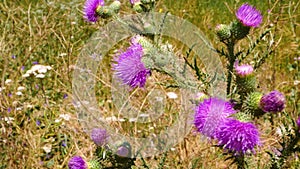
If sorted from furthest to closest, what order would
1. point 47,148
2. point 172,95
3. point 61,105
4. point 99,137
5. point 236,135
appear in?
1. point 61,105
2. point 172,95
3. point 47,148
4. point 99,137
5. point 236,135

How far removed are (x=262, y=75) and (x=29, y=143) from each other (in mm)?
1324

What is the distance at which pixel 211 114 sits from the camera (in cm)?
93

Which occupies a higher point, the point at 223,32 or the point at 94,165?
the point at 223,32

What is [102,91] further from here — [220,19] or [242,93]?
[242,93]

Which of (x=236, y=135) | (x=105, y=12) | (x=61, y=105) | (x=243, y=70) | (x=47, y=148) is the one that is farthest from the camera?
(x=61, y=105)

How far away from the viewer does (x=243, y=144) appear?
94 cm

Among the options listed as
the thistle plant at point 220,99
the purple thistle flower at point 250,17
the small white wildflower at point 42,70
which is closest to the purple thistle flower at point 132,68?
the thistle plant at point 220,99

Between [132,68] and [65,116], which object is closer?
[132,68]

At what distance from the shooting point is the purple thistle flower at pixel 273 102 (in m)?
0.92

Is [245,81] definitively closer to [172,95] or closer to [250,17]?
[250,17]

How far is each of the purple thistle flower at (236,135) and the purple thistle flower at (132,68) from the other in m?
0.23

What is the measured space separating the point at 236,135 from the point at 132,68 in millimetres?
290

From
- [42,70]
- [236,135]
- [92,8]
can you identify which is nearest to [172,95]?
[42,70]

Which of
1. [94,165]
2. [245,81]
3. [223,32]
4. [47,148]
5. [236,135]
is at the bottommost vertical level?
[47,148]
